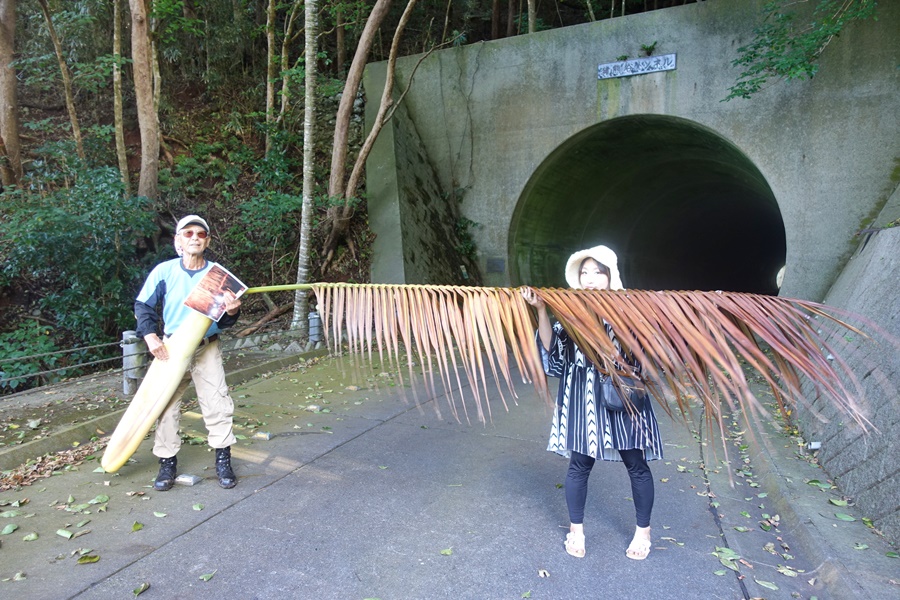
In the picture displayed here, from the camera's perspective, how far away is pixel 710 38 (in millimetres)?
9227

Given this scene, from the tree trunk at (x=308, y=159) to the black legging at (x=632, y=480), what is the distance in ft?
20.3

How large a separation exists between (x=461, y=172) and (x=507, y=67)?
2.06 m

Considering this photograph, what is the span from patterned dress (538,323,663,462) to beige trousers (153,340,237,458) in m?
2.10

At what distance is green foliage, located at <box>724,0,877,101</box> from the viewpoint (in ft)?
24.2

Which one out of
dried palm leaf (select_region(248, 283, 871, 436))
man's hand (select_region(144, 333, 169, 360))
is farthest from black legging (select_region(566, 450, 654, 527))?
man's hand (select_region(144, 333, 169, 360))

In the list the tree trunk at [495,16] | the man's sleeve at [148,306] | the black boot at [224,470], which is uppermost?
Result: the tree trunk at [495,16]

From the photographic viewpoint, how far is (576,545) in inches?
123

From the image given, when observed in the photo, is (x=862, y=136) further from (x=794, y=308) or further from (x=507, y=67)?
(x=794, y=308)

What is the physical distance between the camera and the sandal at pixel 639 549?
10.2 ft

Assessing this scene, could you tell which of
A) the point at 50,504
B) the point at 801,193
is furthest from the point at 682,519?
the point at 801,193

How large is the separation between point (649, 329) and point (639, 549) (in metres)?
1.64

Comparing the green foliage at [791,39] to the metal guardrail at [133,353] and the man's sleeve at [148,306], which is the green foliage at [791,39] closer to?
the metal guardrail at [133,353]

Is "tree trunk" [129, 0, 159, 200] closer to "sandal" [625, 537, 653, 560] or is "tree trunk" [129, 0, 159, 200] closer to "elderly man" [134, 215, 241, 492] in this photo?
"elderly man" [134, 215, 241, 492]

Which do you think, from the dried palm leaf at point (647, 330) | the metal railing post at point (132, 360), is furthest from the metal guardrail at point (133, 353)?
the dried palm leaf at point (647, 330)
